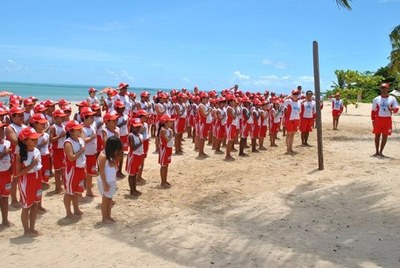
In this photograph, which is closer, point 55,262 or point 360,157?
point 55,262

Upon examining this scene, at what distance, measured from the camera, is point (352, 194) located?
27.4 feet

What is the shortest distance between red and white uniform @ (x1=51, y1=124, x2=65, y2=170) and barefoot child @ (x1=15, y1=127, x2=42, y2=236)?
230 cm

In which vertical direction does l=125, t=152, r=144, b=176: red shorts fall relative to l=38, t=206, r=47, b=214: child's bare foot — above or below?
above

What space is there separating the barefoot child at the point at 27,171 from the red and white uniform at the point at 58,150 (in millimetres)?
2300

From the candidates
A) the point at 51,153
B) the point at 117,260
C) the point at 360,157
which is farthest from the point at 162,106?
the point at 117,260

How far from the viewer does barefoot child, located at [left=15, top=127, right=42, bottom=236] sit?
247 inches

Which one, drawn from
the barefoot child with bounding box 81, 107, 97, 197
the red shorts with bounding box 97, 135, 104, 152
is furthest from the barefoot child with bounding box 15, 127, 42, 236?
the red shorts with bounding box 97, 135, 104, 152

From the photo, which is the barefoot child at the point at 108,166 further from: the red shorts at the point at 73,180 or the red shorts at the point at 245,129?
the red shorts at the point at 245,129

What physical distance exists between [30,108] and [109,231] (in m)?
5.50

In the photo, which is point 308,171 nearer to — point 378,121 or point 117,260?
point 378,121

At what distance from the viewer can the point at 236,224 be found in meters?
6.91

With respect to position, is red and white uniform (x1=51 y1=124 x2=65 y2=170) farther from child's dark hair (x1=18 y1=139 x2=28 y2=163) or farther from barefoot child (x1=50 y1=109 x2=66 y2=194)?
child's dark hair (x1=18 y1=139 x2=28 y2=163)

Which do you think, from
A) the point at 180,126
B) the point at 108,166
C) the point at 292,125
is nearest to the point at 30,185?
the point at 108,166

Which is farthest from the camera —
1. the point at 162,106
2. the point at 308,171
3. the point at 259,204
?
the point at 162,106
